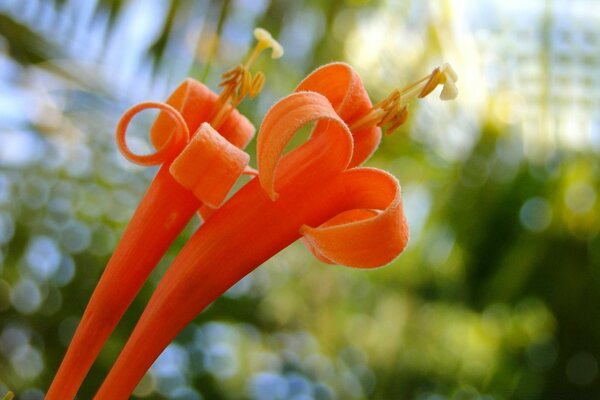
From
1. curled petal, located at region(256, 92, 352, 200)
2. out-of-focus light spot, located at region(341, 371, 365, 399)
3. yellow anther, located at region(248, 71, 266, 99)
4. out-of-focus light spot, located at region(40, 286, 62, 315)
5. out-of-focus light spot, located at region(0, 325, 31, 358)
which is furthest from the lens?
out-of-focus light spot, located at region(40, 286, 62, 315)

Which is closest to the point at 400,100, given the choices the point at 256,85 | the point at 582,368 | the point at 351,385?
the point at 256,85

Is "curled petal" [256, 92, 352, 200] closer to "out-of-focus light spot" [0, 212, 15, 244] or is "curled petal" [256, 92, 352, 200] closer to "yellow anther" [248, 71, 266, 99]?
"yellow anther" [248, 71, 266, 99]

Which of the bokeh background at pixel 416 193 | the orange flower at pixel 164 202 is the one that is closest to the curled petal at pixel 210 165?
the orange flower at pixel 164 202

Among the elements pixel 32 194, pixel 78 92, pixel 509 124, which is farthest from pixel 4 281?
pixel 509 124

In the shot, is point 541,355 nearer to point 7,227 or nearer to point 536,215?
point 536,215

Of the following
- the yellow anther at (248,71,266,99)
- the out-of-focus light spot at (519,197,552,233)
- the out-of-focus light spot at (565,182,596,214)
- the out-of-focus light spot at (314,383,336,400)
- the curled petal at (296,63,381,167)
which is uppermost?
the curled petal at (296,63,381,167)

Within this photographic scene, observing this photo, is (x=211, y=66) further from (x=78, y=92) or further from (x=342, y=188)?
(x=342, y=188)

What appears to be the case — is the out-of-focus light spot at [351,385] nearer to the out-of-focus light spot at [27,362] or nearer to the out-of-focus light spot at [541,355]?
the out-of-focus light spot at [541,355]

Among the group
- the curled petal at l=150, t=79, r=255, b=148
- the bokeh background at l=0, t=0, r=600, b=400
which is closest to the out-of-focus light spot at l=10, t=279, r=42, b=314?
the bokeh background at l=0, t=0, r=600, b=400
